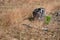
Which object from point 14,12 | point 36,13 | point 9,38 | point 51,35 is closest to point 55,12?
point 36,13

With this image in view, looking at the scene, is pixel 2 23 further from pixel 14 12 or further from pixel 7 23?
pixel 14 12

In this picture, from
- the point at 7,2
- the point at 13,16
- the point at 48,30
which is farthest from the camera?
the point at 7,2

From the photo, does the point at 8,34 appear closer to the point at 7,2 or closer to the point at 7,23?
the point at 7,23

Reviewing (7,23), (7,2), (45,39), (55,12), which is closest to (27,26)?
(7,23)

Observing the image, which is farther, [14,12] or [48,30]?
[14,12]

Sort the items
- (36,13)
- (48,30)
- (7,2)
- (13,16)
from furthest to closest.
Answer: (7,2)
(36,13)
(13,16)
(48,30)

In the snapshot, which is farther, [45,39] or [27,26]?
[27,26]

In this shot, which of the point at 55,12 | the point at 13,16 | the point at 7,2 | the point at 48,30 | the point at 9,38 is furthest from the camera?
the point at 7,2

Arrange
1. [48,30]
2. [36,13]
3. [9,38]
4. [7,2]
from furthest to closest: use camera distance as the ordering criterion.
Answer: [7,2] < [36,13] < [48,30] < [9,38]
